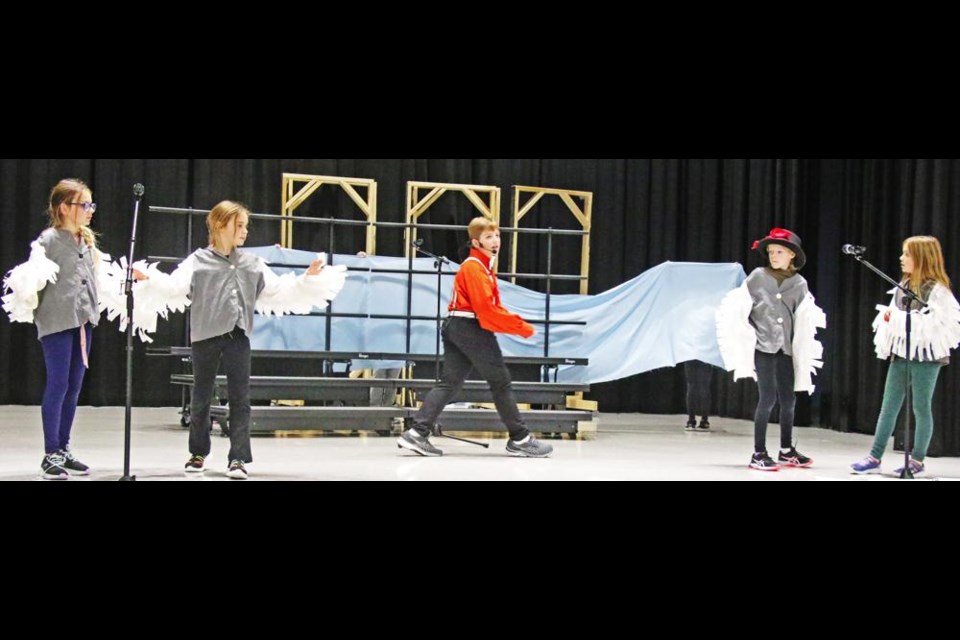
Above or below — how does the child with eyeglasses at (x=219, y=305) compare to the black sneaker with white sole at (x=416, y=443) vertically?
above

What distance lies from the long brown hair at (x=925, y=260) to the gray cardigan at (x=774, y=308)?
58 cm

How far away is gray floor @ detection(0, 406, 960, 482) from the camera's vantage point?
5.39 meters

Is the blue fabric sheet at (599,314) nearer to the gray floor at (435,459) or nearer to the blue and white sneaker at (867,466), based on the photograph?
the gray floor at (435,459)

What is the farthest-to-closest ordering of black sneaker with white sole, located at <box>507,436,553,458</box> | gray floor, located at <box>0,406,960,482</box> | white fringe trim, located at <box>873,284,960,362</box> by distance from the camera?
black sneaker with white sole, located at <box>507,436,553,458</box>, white fringe trim, located at <box>873,284,960,362</box>, gray floor, located at <box>0,406,960,482</box>

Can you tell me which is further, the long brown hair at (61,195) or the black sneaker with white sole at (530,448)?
the black sneaker with white sole at (530,448)

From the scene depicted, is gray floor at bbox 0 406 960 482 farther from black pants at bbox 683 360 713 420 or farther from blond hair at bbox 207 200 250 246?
blond hair at bbox 207 200 250 246

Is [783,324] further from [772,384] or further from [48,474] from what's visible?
[48,474]

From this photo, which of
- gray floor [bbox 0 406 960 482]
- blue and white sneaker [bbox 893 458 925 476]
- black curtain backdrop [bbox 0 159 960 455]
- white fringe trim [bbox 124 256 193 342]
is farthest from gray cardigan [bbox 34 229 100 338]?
black curtain backdrop [bbox 0 159 960 455]

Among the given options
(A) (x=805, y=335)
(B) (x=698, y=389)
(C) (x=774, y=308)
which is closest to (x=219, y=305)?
(C) (x=774, y=308)

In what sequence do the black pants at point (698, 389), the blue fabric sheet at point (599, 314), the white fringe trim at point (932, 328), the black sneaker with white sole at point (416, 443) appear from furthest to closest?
the black pants at point (698, 389)
the blue fabric sheet at point (599, 314)
the black sneaker with white sole at point (416, 443)
the white fringe trim at point (932, 328)

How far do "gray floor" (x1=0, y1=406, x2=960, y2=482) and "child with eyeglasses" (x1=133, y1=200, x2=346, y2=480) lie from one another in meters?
0.25

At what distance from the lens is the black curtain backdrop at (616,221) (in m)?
8.93

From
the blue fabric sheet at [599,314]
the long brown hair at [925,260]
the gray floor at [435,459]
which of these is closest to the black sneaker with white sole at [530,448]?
the gray floor at [435,459]
